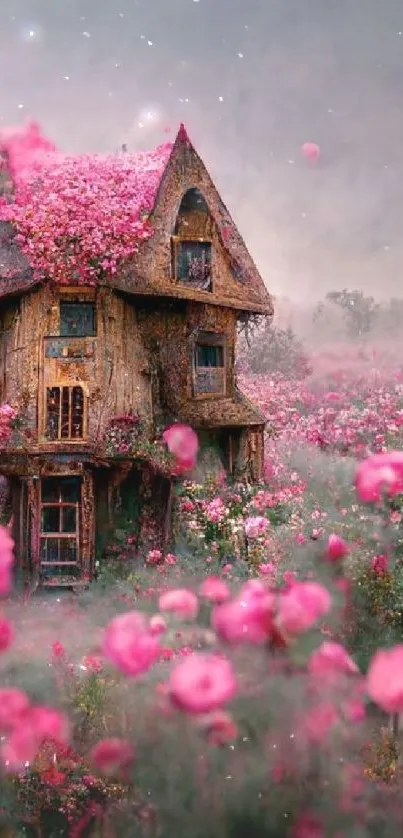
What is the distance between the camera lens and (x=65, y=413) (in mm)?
6832

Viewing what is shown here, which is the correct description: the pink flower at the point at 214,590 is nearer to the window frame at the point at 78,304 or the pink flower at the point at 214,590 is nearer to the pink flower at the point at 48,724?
the pink flower at the point at 48,724

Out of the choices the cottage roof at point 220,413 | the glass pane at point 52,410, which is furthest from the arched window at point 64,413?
the cottage roof at point 220,413

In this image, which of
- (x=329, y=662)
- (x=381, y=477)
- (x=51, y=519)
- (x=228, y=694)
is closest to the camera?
(x=228, y=694)

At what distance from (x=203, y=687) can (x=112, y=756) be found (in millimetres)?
870

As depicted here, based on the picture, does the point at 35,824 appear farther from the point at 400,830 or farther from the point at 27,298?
the point at 27,298

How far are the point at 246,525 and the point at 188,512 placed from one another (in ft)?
2.06

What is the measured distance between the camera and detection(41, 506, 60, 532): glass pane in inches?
277

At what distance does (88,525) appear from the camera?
6.90 meters

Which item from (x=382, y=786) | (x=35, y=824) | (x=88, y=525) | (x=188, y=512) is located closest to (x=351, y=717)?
(x=382, y=786)

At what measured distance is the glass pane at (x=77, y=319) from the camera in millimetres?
6930

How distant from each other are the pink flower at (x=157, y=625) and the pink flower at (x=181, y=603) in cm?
25

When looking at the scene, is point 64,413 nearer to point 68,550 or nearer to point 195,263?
point 68,550

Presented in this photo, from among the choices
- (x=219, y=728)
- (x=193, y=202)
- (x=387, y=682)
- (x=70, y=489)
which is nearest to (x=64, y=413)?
(x=70, y=489)

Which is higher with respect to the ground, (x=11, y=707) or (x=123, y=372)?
(x=123, y=372)
